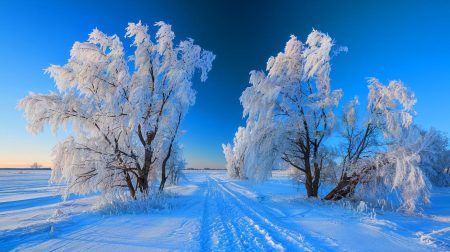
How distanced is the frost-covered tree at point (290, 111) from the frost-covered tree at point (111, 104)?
3.98m

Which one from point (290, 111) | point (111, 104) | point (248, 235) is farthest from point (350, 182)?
point (111, 104)

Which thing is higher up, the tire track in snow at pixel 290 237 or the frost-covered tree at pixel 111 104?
the frost-covered tree at pixel 111 104

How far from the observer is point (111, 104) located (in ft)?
39.3

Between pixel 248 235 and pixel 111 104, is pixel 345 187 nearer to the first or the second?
pixel 248 235

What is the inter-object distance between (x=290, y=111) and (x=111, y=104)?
364 inches

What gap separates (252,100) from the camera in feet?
49.3

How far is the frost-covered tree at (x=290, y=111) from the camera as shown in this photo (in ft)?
46.4

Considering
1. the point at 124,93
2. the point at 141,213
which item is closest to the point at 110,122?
the point at 124,93

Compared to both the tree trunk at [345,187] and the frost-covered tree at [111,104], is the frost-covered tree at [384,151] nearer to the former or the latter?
the tree trunk at [345,187]

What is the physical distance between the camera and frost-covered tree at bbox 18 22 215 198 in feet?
39.2

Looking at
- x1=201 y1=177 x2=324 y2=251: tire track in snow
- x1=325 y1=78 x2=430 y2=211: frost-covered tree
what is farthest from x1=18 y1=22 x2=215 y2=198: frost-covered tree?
x1=325 y1=78 x2=430 y2=211: frost-covered tree

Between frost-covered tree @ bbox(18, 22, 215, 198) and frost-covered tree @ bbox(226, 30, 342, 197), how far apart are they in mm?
3980

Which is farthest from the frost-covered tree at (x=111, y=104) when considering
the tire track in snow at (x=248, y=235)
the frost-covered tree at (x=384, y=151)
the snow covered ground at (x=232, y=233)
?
the frost-covered tree at (x=384, y=151)

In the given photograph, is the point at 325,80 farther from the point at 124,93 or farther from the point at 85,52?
the point at 85,52
